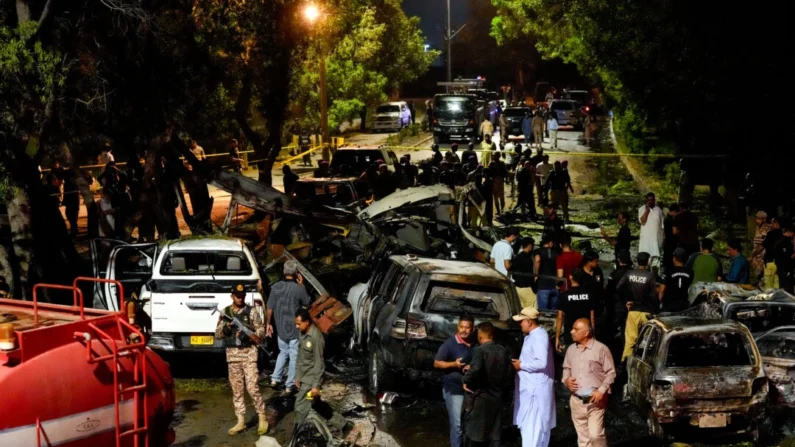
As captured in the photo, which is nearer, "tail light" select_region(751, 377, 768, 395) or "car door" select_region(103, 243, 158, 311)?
"tail light" select_region(751, 377, 768, 395)

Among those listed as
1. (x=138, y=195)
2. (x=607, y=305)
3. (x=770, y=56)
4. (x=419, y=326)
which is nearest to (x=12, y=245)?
(x=138, y=195)

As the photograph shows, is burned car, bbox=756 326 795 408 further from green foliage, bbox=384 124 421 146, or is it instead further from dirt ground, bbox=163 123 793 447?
green foliage, bbox=384 124 421 146

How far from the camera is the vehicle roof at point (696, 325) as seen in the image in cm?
Result: 1014

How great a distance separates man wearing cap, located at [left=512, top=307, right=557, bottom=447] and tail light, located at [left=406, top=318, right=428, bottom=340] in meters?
2.21

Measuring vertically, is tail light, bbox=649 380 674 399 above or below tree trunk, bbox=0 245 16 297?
below

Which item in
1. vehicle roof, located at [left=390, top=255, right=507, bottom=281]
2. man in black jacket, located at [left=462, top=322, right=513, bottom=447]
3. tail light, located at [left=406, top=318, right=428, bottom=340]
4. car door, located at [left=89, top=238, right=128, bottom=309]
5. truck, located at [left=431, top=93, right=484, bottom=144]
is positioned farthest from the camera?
truck, located at [left=431, top=93, right=484, bottom=144]

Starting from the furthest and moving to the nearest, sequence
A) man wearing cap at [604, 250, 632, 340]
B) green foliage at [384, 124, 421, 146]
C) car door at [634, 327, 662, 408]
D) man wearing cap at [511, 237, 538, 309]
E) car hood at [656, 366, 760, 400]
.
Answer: green foliage at [384, 124, 421, 146], man wearing cap at [511, 237, 538, 309], man wearing cap at [604, 250, 632, 340], car door at [634, 327, 662, 408], car hood at [656, 366, 760, 400]

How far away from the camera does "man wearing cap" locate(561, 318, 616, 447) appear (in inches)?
348

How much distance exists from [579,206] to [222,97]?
1034 cm

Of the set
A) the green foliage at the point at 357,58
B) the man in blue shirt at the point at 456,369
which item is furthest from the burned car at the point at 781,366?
the green foliage at the point at 357,58

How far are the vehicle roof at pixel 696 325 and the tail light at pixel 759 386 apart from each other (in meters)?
0.56

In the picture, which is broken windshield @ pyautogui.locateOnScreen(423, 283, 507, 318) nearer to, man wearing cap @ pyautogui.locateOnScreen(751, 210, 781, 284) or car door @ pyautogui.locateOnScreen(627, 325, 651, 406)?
car door @ pyautogui.locateOnScreen(627, 325, 651, 406)

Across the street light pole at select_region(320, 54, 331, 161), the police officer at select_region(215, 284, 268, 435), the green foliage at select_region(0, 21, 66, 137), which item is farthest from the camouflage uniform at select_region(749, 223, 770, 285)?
the street light pole at select_region(320, 54, 331, 161)

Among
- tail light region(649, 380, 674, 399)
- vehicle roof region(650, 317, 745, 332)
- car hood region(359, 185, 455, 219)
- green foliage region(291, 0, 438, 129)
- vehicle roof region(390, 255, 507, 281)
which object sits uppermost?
green foliage region(291, 0, 438, 129)
